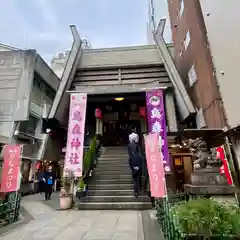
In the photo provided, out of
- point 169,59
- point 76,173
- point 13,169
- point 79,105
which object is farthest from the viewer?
point 169,59

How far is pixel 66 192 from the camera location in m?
8.42

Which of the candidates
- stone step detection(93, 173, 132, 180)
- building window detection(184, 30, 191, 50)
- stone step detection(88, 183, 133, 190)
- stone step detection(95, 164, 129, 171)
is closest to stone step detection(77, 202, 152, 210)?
stone step detection(88, 183, 133, 190)

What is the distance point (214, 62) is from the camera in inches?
407

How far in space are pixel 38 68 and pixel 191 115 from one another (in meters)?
11.0

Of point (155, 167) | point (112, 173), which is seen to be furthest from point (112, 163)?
point (155, 167)

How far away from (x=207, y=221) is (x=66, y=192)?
647 centimetres

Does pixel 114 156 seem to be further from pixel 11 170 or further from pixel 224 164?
pixel 11 170

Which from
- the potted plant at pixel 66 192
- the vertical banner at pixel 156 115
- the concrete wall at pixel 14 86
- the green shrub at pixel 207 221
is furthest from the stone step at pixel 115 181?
the concrete wall at pixel 14 86

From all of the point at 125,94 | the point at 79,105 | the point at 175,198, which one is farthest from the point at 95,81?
the point at 175,198

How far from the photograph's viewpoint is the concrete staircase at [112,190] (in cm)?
808

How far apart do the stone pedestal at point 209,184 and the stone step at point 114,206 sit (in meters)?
2.82

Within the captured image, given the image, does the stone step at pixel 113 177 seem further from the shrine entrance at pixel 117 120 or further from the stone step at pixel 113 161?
the shrine entrance at pixel 117 120

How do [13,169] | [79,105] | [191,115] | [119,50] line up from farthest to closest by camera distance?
1. [119,50]
2. [191,115]
3. [79,105]
4. [13,169]

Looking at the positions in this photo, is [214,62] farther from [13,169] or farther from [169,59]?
[13,169]
